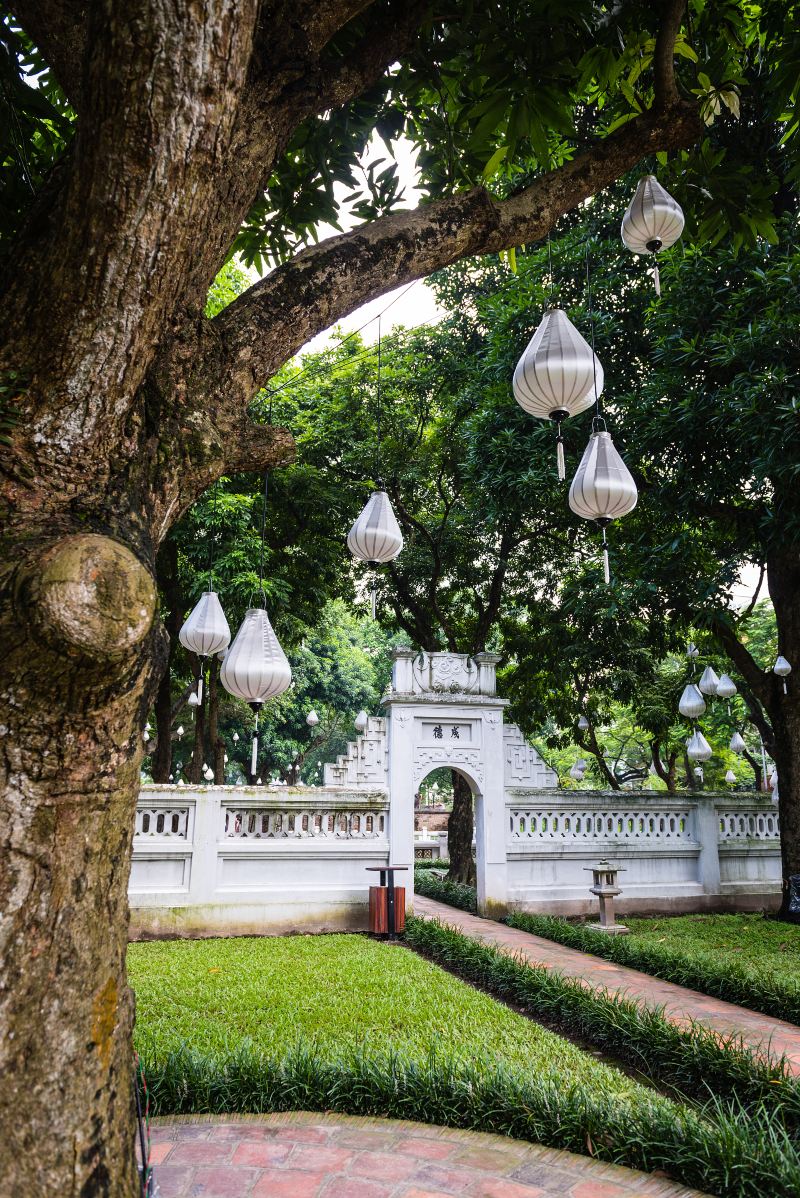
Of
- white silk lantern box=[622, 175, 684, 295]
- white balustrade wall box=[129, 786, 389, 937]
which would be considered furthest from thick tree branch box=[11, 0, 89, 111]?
white balustrade wall box=[129, 786, 389, 937]

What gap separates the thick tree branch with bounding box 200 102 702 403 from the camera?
98.7 inches

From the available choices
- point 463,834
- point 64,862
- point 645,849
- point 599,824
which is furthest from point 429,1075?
point 463,834

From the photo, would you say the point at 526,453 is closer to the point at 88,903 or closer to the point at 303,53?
the point at 303,53

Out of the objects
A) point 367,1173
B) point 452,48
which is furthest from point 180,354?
point 367,1173

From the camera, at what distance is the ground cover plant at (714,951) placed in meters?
5.69

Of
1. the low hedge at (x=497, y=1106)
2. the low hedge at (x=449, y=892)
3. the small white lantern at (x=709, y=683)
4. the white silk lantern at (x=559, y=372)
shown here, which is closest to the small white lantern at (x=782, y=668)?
the small white lantern at (x=709, y=683)

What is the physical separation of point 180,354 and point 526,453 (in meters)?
7.68

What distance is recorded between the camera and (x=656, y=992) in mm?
6117

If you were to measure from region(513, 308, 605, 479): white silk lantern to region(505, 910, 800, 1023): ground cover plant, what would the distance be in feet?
13.7

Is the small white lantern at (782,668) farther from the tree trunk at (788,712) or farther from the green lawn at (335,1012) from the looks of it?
the green lawn at (335,1012)

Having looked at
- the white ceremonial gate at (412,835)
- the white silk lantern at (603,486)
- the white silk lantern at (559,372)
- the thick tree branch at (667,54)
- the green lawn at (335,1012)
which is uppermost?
the thick tree branch at (667,54)

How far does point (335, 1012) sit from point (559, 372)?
4363mm

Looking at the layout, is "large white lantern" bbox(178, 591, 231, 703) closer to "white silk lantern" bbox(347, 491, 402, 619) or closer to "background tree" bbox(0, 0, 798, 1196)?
"white silk lantern" bbox(347, 491, 402, 619)

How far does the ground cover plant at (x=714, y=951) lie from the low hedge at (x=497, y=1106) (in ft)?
8.05
